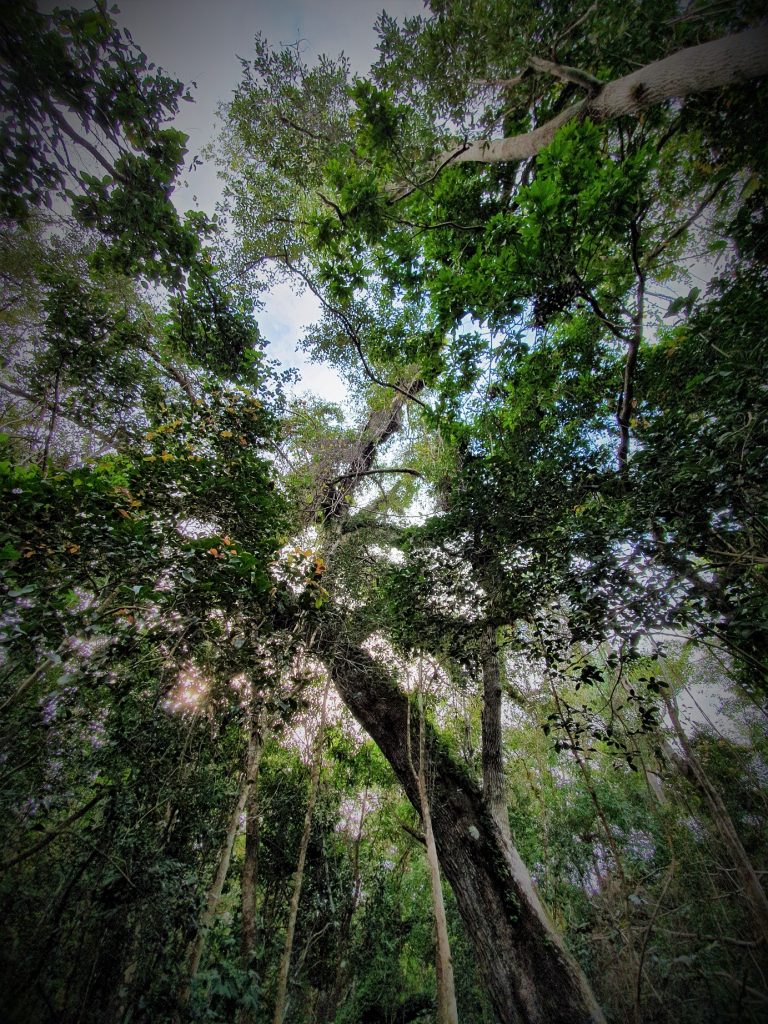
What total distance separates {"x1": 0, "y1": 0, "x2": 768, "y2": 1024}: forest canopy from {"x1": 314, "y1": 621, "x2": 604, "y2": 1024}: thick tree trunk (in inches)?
1.2

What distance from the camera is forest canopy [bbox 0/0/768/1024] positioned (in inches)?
95.6

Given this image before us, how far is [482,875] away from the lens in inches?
162

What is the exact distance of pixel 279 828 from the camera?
628 cm

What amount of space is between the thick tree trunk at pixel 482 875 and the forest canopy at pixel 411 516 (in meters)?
0.03

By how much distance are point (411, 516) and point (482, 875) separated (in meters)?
4.37

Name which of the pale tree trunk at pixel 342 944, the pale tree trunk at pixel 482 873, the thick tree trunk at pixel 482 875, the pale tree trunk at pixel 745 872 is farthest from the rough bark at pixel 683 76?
the pale tree trunk at pixel 342 944

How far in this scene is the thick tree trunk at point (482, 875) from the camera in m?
3.43

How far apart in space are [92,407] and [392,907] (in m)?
10.7

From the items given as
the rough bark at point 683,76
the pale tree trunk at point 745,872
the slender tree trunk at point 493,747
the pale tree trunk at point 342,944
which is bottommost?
the pale tree trunk at point 342,944

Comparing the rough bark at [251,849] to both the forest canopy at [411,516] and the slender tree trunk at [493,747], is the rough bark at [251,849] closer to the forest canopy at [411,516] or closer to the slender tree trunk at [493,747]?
the forest canopy at [411,516]

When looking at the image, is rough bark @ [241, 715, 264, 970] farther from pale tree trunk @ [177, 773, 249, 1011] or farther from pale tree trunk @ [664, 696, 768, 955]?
pale tree trunk @ [664, 696, 768, 955]

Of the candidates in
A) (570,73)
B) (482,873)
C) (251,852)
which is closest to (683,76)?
(570,73)

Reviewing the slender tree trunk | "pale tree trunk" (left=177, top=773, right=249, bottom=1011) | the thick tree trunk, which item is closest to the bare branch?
the slender tree trunk

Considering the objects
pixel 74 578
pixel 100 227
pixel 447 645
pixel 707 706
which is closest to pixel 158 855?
pixel 74 578
